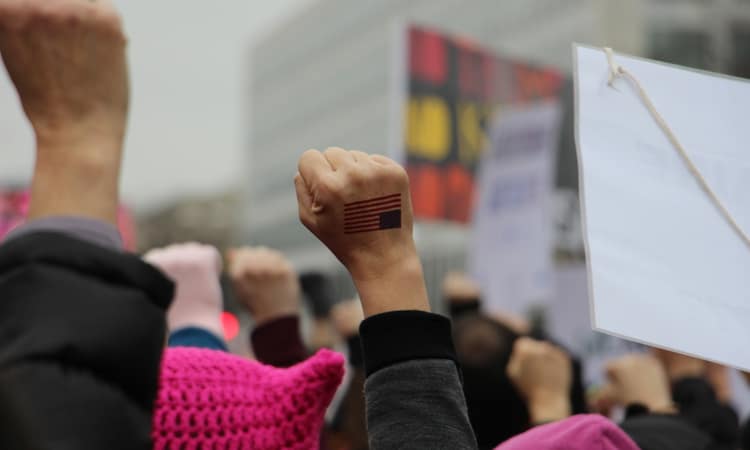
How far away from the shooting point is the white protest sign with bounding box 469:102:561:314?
5.31m

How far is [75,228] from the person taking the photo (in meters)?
0.83

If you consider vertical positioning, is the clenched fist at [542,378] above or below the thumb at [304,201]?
below

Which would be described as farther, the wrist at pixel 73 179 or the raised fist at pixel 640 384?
the raised fist at pixel 640 384

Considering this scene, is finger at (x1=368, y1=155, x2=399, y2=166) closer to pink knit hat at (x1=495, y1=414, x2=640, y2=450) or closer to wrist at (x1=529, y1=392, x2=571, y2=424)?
pink knit hat at (x1=495, y1=414, x2=640, y2=450)

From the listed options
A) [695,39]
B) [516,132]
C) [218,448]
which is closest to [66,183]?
[218,448]

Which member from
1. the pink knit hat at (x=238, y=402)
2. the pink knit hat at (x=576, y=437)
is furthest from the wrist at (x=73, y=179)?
the pink knit hat at (x=576, y=437)

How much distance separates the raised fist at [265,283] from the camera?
2109 millimetres

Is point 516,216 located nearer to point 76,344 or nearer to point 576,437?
point 576,437

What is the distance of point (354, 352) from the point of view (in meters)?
3.47

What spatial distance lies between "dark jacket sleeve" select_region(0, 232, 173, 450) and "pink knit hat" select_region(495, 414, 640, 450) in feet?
2.01

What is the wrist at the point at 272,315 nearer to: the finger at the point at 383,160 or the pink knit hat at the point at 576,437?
the pink knit hat at the point at 576,437

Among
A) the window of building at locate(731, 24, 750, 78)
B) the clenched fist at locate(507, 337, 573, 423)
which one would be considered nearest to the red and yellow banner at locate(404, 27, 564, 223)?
the clenched fist at locate(507, 337, 573, 423)

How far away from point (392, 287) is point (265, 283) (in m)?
1.03

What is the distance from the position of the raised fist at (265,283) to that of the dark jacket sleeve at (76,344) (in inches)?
49.7
